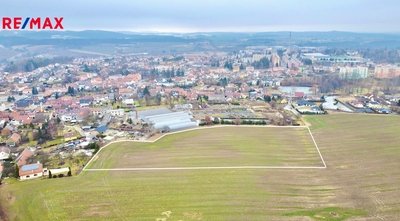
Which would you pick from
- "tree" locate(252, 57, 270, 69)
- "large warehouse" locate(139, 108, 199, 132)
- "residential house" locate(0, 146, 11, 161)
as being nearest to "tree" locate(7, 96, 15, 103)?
"large warehouse" locate(139, 108, 199, 132)

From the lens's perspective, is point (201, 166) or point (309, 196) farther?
point (201, 166)

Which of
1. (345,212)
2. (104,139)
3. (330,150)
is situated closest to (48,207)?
(104,139)

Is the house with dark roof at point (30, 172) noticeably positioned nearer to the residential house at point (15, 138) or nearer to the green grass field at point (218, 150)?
the green grass field at point (218, 150)

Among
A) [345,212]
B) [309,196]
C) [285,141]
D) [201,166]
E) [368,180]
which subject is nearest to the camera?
[345,212]

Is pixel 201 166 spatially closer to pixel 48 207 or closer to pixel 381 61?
pixel 48 207

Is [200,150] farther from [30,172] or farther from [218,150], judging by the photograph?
[30,172]

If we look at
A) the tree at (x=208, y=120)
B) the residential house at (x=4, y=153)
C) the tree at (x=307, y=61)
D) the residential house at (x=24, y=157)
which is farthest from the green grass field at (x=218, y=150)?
the tree at (x=307, y=61)

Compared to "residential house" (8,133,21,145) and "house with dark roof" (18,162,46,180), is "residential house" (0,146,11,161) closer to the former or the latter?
"residential house" (8,133,21,145)
